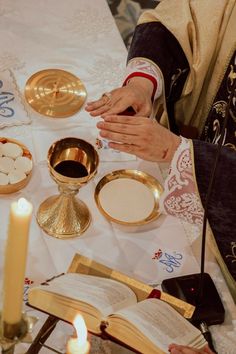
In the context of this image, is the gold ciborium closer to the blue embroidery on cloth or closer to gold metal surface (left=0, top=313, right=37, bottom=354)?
the blue embroidery on cloth

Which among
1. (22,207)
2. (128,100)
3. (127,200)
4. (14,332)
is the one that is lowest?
(127,200)

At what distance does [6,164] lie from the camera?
1.15 m

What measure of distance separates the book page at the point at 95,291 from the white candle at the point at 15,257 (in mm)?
301

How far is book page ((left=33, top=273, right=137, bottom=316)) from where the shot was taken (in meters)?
0.85

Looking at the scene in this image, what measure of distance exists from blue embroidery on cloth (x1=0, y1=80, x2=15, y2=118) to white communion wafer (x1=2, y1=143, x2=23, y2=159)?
13 cm

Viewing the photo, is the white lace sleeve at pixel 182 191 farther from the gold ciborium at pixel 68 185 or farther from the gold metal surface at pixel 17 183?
the gold metal surface at pixel 17 183

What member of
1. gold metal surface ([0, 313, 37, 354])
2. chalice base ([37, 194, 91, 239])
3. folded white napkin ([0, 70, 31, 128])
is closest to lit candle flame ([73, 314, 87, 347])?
gold metal surface ([0, 313, 37, 354])

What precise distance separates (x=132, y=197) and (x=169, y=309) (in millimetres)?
309

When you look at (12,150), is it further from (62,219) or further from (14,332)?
(14,332)

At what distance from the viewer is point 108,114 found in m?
1.18

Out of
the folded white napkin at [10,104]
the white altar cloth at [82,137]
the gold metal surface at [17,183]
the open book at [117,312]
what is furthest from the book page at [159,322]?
the folded white napkin at [10,104]

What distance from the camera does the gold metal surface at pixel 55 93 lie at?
133 cm

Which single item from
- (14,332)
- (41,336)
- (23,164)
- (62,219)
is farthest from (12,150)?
(14,332)

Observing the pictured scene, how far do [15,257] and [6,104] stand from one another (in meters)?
0.86
